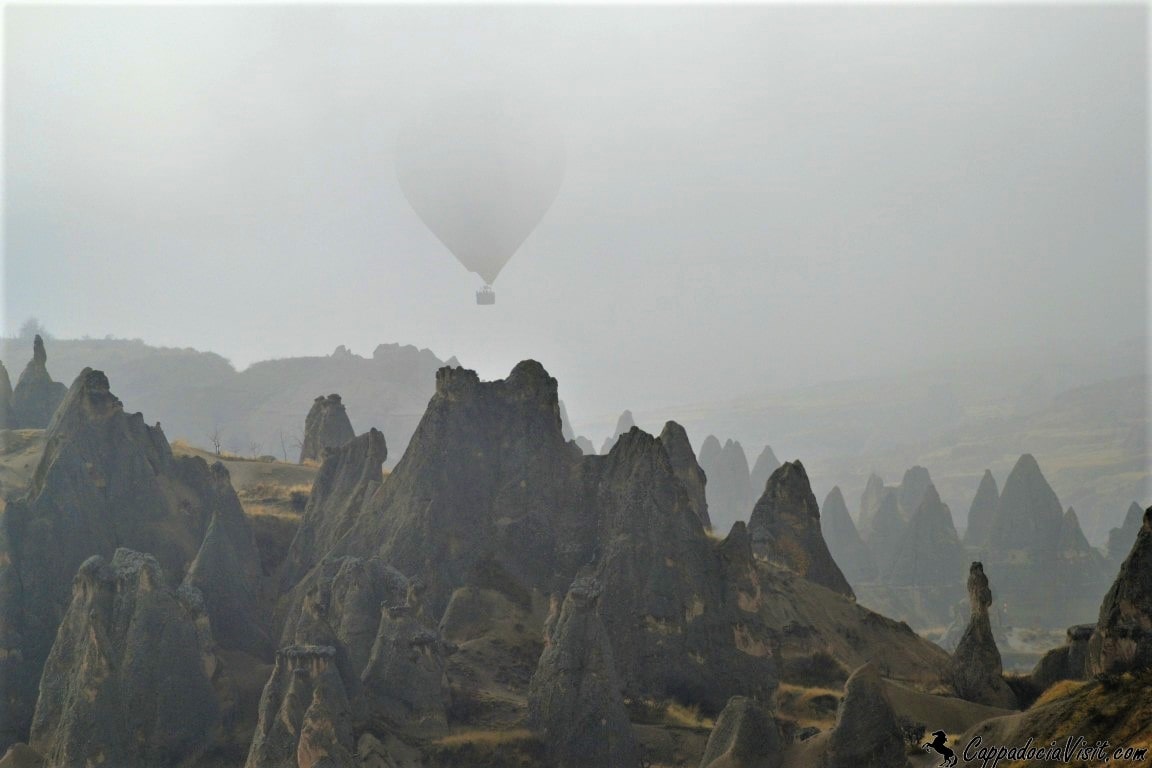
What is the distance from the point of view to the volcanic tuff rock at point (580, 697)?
4338cm

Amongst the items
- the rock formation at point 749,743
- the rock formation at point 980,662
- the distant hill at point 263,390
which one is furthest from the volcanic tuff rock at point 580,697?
the distant hill at point 263,390

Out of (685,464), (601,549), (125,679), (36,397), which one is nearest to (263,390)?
(36,397)

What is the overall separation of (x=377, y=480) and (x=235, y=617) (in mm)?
11201

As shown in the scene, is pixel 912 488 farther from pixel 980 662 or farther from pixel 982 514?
pixel 980 662

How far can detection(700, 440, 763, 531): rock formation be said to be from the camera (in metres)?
144

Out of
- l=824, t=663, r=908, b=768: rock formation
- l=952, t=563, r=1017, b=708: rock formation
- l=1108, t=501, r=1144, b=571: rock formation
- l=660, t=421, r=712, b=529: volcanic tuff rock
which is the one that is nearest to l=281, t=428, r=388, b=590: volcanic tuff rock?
l=660, t=421, r=712, b=529: volcanic tuff rock

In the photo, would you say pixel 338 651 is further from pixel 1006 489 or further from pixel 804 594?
pixel 1006 489

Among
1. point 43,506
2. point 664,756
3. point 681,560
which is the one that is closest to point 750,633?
point 681,560

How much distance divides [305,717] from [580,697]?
31.3ft

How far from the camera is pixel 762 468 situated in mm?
156375

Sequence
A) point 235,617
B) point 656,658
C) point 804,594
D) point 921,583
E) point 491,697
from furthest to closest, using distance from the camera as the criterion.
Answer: point 921,583 < point 804,594 < point 235,617 < point 656,658 < point 491,697

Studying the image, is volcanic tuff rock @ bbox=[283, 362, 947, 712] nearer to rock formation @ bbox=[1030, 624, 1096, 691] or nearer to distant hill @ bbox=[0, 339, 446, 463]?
rock formation @ bbox=[1030, 624, 1096, 691]

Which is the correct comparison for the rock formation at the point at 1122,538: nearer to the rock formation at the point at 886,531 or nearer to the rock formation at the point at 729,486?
the rock formation at the point at 886,531

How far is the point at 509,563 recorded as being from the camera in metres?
59.2
